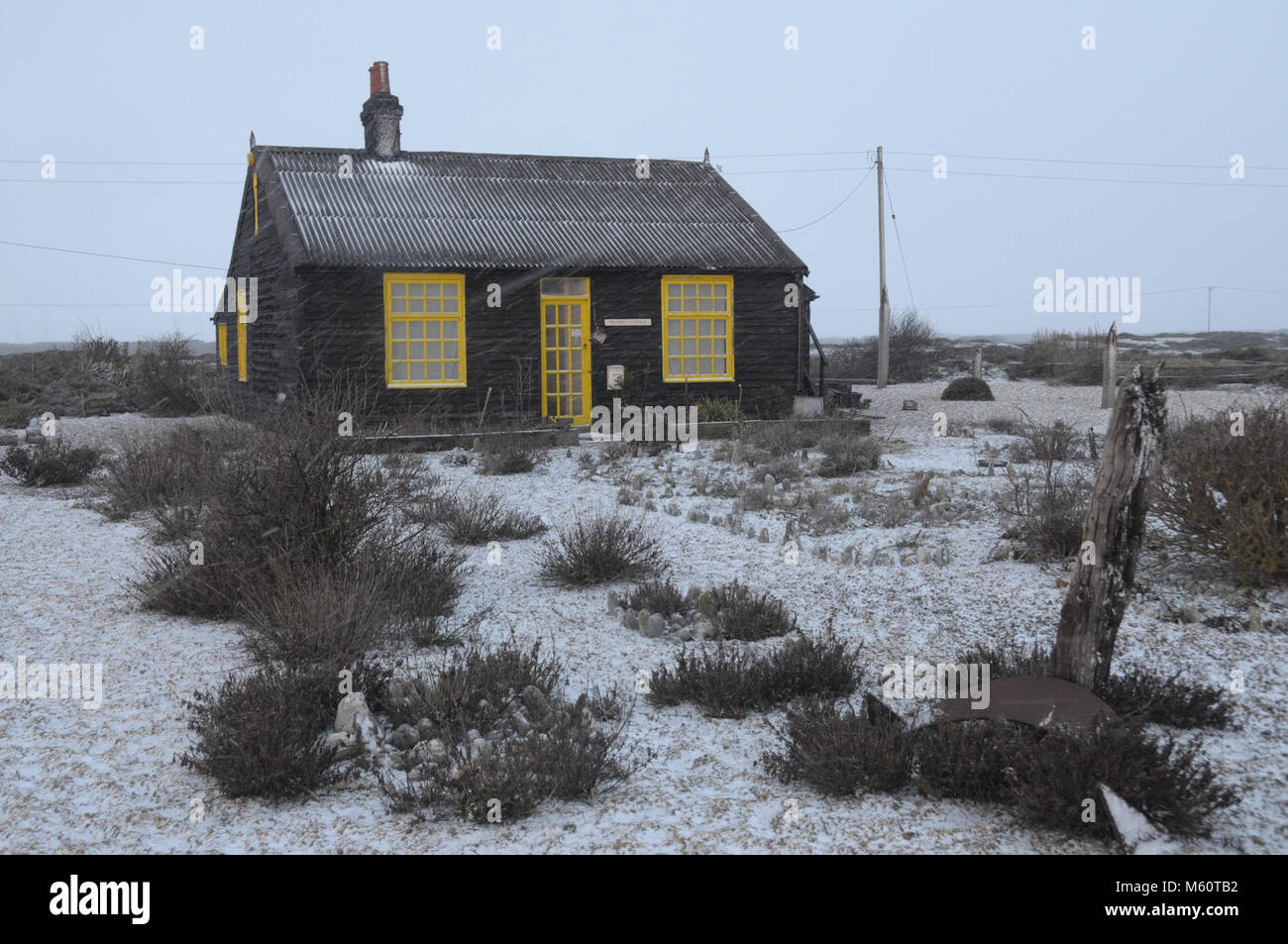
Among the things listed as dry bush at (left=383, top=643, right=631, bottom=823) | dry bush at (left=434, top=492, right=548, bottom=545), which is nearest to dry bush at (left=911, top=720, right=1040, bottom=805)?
dry bush at (left=383, top=643, right=631, bottom=823)

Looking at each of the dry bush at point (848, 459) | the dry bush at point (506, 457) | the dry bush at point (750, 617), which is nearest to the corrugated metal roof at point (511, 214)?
the dry bush at point (506, 457)

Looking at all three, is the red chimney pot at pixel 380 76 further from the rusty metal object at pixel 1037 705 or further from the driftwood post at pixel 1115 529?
the rusty metal object at pixel 1037 705

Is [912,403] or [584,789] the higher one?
[912,403]

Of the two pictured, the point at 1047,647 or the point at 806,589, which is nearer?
the point at 1047,647

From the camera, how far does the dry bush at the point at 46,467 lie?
13023 millimetres

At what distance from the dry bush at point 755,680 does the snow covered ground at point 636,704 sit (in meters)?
0.11

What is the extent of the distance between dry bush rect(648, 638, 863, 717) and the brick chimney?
16.0 m

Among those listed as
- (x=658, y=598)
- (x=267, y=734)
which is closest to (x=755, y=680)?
(x=658, y=598)

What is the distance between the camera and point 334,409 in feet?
22.9

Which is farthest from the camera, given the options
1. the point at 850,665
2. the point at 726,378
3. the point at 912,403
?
the point at 912,403
